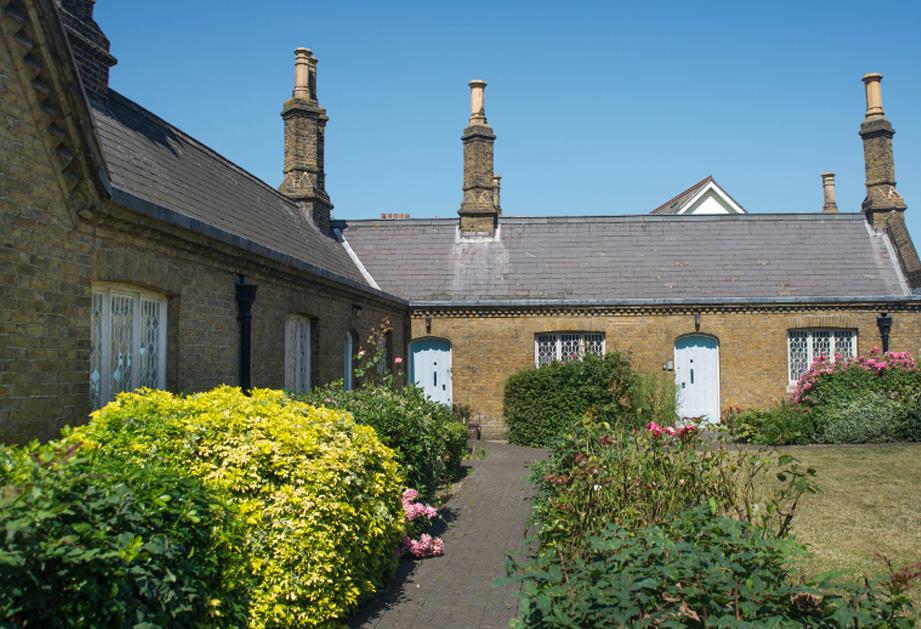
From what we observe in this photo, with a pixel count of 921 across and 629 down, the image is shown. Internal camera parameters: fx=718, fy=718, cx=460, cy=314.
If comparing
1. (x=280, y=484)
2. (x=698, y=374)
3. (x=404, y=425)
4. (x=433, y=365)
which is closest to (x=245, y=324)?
(x=404, y=425)

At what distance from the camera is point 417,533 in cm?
717

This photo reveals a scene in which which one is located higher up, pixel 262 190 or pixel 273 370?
pixel 262 190

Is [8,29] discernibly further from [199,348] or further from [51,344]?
[199,348]

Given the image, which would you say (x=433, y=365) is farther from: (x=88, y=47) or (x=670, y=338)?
(x=88, y=47)

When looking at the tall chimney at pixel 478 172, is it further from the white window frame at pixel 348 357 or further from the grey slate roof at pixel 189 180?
the white window frame at pixel 348 357

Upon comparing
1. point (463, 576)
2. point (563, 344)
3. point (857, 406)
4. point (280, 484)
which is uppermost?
point (563, 344)

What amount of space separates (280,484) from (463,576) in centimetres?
209

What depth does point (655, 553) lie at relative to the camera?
12.1ft

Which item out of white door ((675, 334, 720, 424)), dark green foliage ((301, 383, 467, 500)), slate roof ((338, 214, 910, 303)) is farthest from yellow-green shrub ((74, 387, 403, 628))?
white door ((675, 334, 720, 424))

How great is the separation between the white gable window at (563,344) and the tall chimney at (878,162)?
30.0 ft

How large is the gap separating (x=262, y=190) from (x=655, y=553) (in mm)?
12917

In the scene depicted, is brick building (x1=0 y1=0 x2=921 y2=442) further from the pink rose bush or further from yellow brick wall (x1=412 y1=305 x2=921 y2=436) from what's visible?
the pink rose bush

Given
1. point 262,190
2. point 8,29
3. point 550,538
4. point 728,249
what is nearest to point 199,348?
point 8,29

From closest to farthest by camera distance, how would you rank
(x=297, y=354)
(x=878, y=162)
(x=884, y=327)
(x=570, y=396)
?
1. (x=297, y=354)
2. (x=570, y=396)
3. (x=884, y=327)
4. (x=878, y=162)
